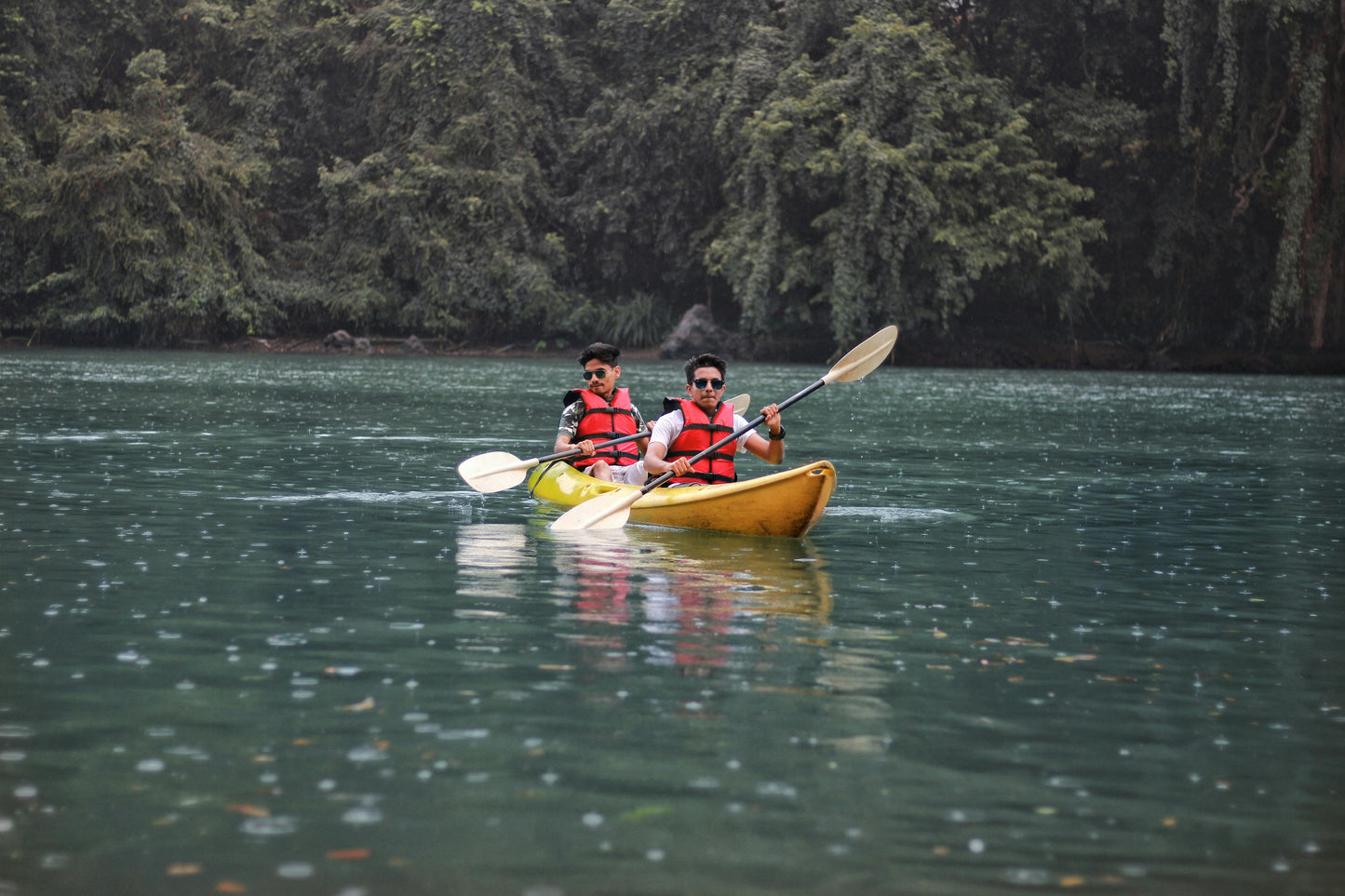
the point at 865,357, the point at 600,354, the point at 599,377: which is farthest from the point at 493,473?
the point at 865,357

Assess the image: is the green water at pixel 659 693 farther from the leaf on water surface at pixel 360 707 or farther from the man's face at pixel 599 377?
the man's face at pixel 599 377

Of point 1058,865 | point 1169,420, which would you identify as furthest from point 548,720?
point 1169,420

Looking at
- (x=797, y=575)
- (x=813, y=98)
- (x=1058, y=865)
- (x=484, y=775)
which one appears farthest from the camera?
(x=813, y=98)

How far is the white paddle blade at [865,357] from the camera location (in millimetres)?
11281

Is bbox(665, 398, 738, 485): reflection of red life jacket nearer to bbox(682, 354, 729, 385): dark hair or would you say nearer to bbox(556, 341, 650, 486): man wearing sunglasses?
bbox(682, 354, 729, 385): dark hair

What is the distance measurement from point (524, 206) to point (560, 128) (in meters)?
2.97

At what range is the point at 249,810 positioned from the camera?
13.2 ft

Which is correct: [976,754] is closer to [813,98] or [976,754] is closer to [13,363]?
[13,363]

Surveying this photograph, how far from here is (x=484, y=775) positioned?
435 centimetres

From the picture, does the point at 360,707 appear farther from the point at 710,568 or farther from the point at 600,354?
the point at 600,354

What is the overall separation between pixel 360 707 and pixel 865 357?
7011mm

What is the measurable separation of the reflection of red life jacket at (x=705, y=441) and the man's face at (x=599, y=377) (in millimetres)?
986

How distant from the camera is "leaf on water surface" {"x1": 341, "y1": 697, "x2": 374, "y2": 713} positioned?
499cm

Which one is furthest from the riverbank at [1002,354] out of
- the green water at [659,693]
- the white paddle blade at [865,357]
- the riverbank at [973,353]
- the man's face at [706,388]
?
the man's face at [706,388]
